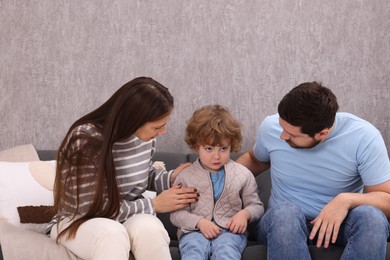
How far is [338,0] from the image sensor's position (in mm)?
3043

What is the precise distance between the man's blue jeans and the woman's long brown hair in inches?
20.2

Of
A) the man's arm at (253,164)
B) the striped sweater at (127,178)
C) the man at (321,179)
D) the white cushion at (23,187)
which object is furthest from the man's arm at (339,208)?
the white cushion at (23,187)

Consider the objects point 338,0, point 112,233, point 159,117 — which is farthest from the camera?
point 338,0

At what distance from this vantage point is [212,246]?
2395 millimetres

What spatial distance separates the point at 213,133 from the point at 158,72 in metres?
0.75

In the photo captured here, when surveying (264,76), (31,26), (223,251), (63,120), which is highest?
(31,26)

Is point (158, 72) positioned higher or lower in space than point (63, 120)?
higher

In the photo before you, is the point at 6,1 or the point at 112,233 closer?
the point at 112,233

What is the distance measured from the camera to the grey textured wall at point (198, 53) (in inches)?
120

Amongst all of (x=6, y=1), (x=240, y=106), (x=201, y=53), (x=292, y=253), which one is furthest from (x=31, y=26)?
(x=292, y=253)

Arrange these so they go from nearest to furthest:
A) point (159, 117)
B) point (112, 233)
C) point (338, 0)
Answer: point (112, 233), point (159, 117), point (338, 0)

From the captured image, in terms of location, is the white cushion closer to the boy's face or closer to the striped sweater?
the striped sweater

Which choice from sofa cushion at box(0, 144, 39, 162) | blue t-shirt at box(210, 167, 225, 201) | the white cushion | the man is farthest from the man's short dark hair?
sofa cushion at box(0, 144, 39, 162)

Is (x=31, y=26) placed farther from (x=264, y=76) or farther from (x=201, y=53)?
(x=264, y=76)
